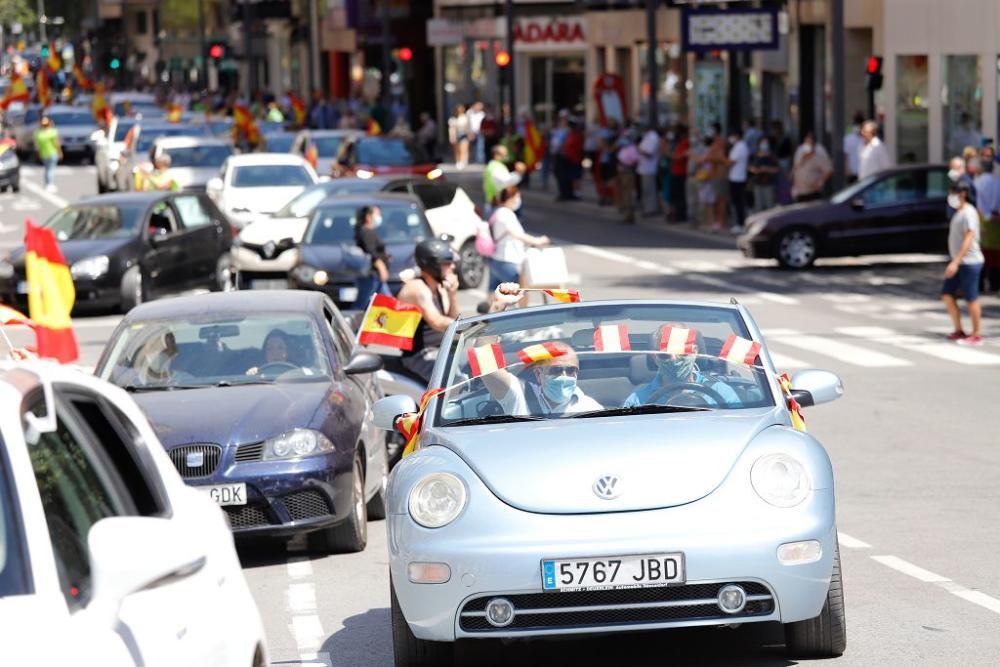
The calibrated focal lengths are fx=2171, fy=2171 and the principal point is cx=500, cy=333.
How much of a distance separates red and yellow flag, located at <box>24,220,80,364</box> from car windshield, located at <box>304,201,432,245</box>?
42.7 feet

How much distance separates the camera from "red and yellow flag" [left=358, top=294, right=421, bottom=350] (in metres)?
13.2

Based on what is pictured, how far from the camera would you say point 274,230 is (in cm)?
2867

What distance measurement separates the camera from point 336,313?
12992 mm

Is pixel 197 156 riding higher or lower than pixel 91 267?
higher

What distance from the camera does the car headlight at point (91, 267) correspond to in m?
26.0

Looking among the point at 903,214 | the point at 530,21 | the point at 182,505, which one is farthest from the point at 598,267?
the point at 530,21

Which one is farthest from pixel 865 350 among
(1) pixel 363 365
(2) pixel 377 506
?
(1) pixel 363 365

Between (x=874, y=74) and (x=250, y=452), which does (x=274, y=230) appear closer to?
(x=874, y=74)

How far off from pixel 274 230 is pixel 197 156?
40.7ft

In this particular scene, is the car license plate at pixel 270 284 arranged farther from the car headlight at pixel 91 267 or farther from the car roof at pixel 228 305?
the car roof at pixel 228 305

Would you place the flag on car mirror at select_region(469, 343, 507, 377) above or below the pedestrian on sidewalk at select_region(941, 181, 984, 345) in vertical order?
above

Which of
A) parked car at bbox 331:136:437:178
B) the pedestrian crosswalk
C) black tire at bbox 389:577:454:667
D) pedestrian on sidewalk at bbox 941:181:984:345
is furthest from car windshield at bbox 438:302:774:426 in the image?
parked car at bbox 331:136:437:178

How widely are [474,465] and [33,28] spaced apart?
628ft

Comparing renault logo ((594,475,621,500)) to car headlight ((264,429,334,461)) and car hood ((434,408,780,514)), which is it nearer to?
car hood ((434,408,780,514))
